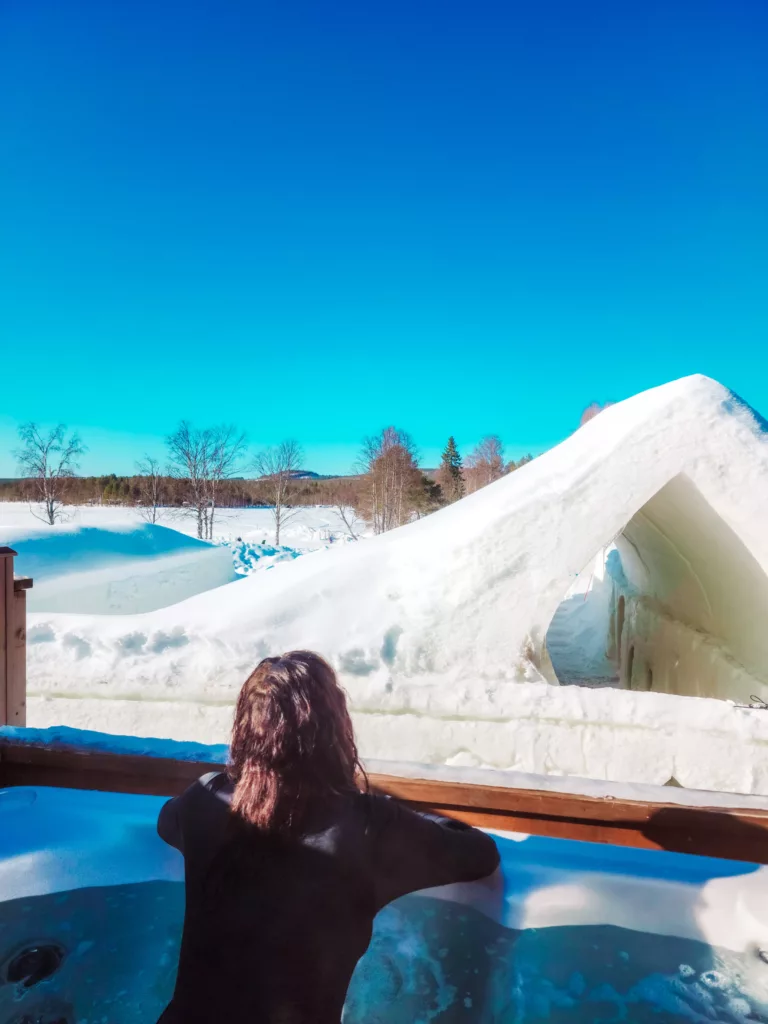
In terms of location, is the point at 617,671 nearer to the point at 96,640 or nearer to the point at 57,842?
the point at 96,640

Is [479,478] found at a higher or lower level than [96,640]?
higher

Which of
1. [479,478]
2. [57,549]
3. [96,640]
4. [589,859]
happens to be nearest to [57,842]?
[589,859]

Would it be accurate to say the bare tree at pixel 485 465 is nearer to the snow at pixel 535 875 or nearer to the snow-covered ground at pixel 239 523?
the snow-covered ground at pixel 239 523

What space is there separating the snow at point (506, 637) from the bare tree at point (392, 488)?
26016mm

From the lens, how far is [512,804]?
94.3 inches

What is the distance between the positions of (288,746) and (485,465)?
144 feet

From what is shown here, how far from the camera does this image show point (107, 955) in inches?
88.4

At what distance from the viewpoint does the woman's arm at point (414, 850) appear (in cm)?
147

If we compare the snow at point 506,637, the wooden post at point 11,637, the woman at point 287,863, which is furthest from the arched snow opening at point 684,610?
the wooden post at point 11,637

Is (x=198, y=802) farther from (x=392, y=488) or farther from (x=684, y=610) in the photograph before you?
(x=392, y=488)

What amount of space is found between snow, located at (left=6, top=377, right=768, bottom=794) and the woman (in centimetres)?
274

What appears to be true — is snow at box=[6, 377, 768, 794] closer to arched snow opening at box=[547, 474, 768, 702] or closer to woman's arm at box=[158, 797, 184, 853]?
arched snow opening at box=[547, 474, 768, 702]

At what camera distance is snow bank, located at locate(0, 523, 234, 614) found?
10.9m

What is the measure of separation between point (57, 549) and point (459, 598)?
9.75m
